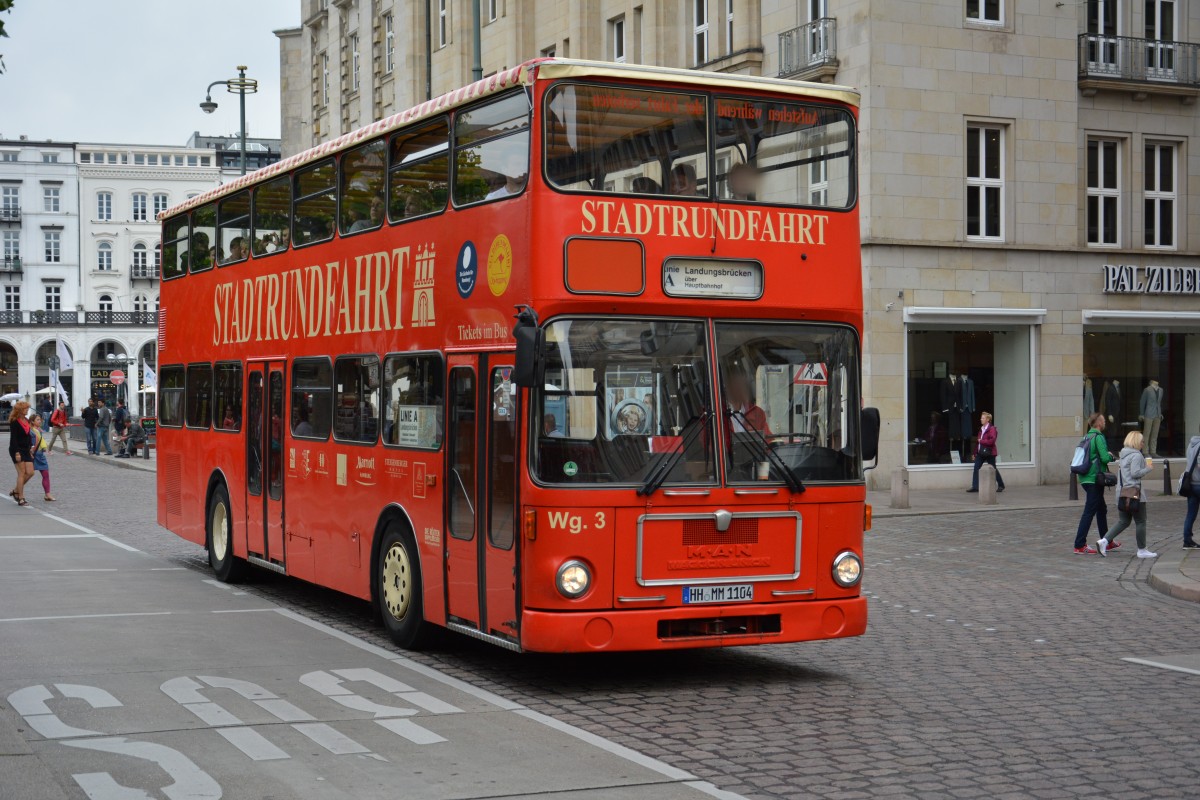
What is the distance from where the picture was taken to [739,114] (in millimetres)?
10188

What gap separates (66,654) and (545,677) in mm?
3491

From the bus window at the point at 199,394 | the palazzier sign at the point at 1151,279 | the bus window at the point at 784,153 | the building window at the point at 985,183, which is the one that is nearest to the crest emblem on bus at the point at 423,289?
the bus window at the point at 784,153

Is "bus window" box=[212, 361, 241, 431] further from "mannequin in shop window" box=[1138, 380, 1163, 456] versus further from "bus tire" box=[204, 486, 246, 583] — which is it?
"mannequin in shop window" box=[1138, 380, 1163, 456]

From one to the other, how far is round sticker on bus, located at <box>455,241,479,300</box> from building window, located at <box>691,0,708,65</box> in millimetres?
25216

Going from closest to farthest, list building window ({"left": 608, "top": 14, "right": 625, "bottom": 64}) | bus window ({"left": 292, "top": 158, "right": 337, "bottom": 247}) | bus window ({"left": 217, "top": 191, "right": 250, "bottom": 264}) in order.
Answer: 1. bus window ({"left": 292, "top": 158, "right": 337, "bottom": 247})
2. bus window ({"left": 217, "top": 191, "right": 250, "bottom": 264})
3. building window ({"left": 608, "top": 14, "right": 625, "bottom": 64})

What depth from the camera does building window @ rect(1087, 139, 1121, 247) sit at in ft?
108

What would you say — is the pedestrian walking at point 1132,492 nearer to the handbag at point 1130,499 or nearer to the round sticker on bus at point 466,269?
the handbag at point 1130,499

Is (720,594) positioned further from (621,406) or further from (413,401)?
(413,401)

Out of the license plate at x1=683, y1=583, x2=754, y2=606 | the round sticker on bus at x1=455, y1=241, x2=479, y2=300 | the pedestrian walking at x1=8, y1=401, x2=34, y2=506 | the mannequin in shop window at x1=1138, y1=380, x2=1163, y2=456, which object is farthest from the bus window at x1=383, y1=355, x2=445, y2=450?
the mannequin in shop window at x1=1138, y1=380, x2=1163, y2=456

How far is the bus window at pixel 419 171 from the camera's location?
11008 mm

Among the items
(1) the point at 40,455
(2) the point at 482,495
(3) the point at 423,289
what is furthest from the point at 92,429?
(2) the point at 482,495

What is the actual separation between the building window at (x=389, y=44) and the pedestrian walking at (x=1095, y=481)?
3705 cm

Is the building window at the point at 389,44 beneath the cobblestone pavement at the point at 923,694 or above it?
above

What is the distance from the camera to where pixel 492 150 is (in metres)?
10.2
